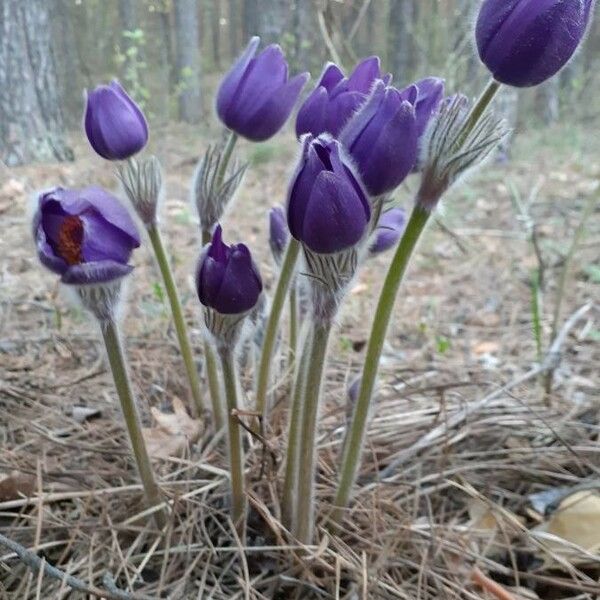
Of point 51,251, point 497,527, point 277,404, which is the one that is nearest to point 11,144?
point 277,404

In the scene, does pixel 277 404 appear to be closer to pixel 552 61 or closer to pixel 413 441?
pixel 413 441

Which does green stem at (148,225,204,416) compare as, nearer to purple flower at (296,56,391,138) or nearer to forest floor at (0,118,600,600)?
forest floor at (0,118,600,600)

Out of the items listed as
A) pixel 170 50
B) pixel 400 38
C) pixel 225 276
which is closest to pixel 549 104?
pixel 400 38

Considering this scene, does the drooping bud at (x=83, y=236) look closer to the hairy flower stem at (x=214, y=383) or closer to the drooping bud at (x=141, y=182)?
the drooping bud at (x=141, y=182)

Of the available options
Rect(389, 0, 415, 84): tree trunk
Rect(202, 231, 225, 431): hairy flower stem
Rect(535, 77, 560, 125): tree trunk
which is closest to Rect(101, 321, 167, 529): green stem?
Rect(202, 231, 225, 431): hairy flower stem

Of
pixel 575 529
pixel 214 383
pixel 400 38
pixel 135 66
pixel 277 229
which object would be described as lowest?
pixel 575 529

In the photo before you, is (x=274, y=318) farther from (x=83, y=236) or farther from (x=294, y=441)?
(x=83, y=236)

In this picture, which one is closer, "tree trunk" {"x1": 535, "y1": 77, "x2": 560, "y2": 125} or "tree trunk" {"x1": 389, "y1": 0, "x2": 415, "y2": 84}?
"tree trunk" {"x1": 389, "y1": 0, "x2": 415, "y2": 84}
